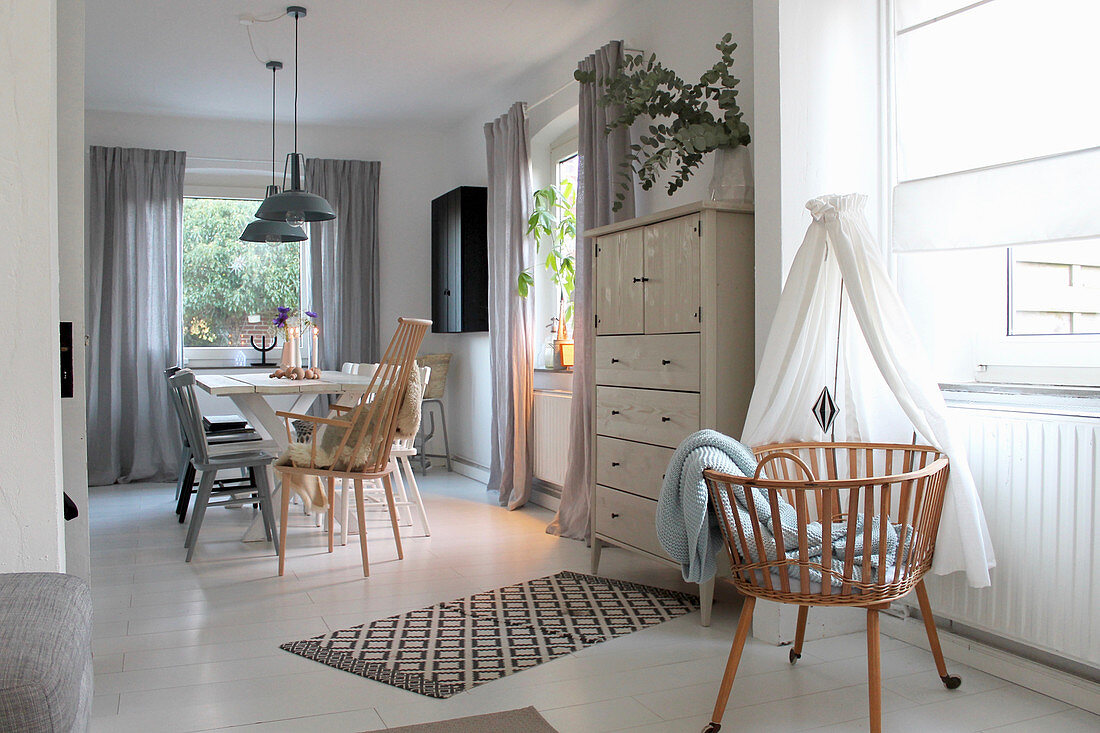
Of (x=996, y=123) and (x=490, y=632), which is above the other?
(x=996, y=123)

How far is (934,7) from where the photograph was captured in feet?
8.87

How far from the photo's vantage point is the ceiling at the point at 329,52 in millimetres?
4305

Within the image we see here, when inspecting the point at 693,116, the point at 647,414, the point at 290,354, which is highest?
the point at 693,116

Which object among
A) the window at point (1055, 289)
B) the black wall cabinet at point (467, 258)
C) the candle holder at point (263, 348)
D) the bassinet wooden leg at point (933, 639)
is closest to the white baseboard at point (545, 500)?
the black wall cabinet at point (467, 258)

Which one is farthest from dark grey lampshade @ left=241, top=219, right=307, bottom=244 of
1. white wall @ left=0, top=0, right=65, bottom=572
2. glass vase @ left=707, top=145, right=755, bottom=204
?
white wall @ left=0, top=0, right=65, bottom=572

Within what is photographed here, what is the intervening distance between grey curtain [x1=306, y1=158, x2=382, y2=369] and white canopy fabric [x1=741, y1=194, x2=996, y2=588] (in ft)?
14.9

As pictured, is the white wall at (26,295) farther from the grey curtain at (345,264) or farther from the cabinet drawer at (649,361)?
the grey curtain at (345,264)

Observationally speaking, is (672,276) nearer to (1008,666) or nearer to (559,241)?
(1008,666)

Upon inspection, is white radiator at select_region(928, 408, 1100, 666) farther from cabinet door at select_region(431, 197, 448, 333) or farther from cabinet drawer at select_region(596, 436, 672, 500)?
cabinet door at select_region(431, 197, 448, 333)

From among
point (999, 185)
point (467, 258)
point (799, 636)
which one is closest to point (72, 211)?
point (799, 636)

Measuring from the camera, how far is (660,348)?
3.13 meters

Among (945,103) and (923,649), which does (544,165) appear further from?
(923,649)

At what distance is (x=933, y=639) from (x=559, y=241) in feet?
11.3

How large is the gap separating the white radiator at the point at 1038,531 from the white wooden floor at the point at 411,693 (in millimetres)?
196
